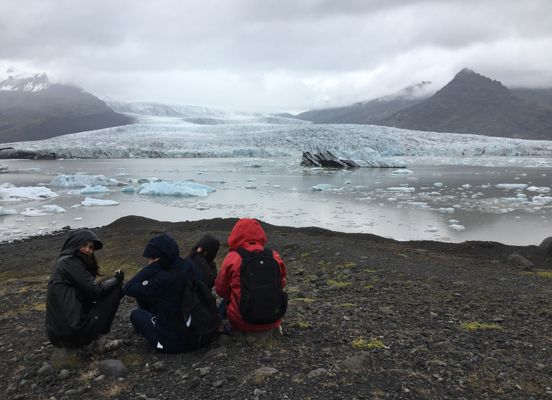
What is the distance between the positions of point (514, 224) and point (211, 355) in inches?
483

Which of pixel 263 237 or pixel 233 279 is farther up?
pixel 263 237

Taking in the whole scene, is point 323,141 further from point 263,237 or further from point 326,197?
point 263,237

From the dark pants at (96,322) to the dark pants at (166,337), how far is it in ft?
0.83

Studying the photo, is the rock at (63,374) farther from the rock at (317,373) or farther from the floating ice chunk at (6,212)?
the floating ice chunk at (6,212)

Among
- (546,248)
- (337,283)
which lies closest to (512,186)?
(546,248)

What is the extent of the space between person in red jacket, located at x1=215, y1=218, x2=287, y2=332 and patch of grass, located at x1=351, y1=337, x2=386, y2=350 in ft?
2.22

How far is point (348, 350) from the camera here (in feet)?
12.5

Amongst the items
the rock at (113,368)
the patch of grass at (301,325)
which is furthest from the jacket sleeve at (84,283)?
the patch of grass at (301,325)

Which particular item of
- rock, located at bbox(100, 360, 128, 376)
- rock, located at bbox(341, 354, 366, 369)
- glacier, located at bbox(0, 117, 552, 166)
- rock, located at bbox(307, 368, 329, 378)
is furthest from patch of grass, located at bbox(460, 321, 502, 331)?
glacier, located at bbox(0, 117, 552, 166)

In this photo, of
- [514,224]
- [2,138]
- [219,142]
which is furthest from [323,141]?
[2,138]

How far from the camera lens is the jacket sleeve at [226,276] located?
369 centimetres

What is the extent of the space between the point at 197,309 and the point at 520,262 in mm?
6262

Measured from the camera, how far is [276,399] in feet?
9.93

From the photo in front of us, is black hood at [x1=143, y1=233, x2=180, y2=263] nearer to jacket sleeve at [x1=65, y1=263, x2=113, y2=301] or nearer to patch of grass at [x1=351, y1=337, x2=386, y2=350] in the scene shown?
jacket sleeve at [x1=65, y1=263, x2=113, y2=301]
